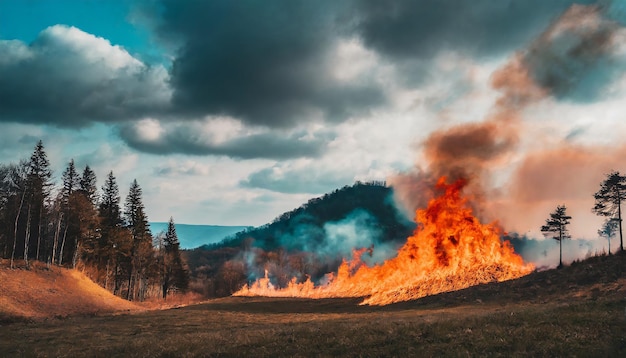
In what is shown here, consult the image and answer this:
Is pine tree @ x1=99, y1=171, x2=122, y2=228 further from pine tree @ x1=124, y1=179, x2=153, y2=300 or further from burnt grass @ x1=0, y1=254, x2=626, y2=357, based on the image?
burnt grass @ x1=0, y1=254, x2=626, y2=357

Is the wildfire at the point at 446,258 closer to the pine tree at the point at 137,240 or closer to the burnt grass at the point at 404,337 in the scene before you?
the burnt grass at the point at 404,337

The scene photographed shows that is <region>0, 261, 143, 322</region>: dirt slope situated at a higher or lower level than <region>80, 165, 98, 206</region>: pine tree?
lower

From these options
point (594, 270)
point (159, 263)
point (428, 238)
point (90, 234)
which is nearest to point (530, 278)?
point (594, 270)

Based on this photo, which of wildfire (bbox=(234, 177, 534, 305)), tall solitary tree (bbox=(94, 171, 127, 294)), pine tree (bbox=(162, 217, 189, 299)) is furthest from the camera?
pine tree (bbox=(162, 217, 189, 299))

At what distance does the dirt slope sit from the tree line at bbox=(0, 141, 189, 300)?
3.45 meters

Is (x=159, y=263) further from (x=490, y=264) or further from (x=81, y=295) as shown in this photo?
(x=490, y=264)

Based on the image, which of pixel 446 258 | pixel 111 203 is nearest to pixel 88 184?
pixel 111 203

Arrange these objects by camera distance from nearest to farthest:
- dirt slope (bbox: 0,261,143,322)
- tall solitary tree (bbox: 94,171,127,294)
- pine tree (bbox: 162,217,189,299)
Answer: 1. dirt slope (bbox: 0,261,143,322)
2. tall solitary tree (bbox: 94,171,127,294)
3. pine tree (bbox: 162,217,189,299)

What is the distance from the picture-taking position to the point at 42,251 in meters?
95.6

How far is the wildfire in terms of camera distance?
6569 cm

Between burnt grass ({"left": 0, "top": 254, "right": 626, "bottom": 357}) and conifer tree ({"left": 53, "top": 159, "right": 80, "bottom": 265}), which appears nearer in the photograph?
burnt grass ({"left": 0, "top": 254, "right": 626, "bottom": 357})

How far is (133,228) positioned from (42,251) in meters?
19.7

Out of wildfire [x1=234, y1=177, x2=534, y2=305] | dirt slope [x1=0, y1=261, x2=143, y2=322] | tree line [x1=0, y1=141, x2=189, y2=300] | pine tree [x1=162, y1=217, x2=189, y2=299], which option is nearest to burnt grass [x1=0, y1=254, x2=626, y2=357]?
dirt slope [x1=0, y1=261, x2=143, y2=322]

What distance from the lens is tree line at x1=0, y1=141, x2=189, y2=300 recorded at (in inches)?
3051
